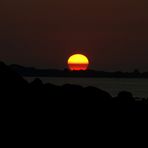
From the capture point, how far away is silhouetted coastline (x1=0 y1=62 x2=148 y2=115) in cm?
1182

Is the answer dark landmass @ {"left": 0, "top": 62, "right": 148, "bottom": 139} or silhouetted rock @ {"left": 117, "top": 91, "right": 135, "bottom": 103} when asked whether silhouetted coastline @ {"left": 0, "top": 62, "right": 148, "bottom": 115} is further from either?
silhouetted rock @ {"left": 117, "top": 91, "right": 135, "bottom": 103}

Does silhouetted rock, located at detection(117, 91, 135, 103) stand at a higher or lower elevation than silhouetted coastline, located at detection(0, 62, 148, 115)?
higher

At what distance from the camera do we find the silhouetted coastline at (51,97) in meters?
11.8

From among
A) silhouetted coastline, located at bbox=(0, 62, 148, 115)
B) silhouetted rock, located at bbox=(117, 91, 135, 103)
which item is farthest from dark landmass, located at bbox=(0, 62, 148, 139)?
silhouetted rock, located at bbox=(117, 91, 135, 103)

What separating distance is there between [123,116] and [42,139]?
3.29 meters

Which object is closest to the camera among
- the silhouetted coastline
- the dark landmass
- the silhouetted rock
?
the dark landmass

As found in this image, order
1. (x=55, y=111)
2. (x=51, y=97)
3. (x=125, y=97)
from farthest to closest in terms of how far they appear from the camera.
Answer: (x=125, y=97) < (x=51, y=97) < (x=55, y=111)

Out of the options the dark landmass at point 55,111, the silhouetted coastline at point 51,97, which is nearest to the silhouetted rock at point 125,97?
the silhouetted coastline at point 51,97

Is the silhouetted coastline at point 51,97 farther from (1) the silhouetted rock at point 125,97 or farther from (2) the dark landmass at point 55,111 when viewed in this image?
(1) the silhouetted rock at point 125,97

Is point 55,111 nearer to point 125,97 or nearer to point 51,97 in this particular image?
point 51,97

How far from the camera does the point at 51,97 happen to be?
1315cm

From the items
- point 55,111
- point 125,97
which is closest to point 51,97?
point 55,111

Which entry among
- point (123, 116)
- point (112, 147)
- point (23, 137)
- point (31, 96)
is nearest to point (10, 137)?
point (23, 137)

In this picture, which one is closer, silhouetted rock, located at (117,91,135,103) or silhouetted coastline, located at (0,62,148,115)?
silhouetted coastline, located at (0,62,148,115)
